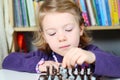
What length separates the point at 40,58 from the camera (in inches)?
47.5

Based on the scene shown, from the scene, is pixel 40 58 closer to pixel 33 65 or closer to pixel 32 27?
pixel 33 65

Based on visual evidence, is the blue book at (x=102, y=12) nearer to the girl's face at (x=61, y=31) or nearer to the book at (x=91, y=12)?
the book at (x=91, y=12)

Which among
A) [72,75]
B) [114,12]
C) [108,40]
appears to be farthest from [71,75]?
[108,40]

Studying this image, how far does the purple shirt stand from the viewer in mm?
880

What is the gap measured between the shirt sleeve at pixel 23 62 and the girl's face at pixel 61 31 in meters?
0.18

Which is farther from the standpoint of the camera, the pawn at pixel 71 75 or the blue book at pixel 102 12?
the blue book at pixel 102 12

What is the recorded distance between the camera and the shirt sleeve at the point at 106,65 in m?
0.87

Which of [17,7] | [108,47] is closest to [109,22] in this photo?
[108,47]

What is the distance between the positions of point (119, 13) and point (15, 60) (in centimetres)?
83

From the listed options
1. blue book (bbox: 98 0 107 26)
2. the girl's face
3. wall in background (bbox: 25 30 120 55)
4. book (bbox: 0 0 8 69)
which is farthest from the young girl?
wall in background (bbox: 25 30 120 55)

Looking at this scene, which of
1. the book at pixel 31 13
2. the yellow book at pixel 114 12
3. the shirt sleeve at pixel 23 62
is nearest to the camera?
the shirt sleeve at pixel 23 62

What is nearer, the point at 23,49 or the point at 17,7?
the point at 17,7

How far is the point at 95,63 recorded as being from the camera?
864mm

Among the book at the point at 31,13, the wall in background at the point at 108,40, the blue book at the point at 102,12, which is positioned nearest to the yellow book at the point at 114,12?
the blue book at the point at 102,12
